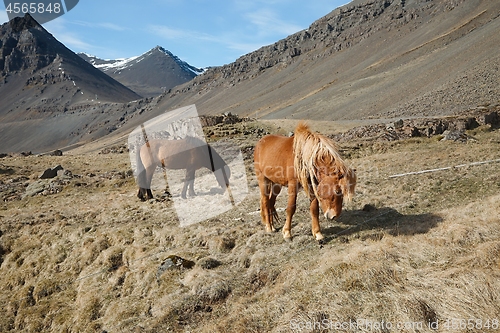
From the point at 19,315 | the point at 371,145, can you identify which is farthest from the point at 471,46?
the point at 19,315

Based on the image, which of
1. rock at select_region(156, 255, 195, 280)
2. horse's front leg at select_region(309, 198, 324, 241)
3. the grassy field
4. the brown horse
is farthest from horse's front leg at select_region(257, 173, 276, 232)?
rock at select_region(156, 255, 195, 280)

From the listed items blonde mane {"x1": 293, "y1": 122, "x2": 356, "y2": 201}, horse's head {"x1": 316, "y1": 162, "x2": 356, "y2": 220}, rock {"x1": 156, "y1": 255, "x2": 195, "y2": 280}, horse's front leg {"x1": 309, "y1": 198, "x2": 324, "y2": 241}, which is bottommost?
rock {"x1": 156, "y1": 255, "x2": 195, "y2": 280}

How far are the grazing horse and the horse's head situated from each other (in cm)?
655

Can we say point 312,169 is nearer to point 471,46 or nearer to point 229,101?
point 471,46

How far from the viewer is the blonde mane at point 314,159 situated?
634 cm

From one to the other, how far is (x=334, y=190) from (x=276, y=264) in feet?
6.51

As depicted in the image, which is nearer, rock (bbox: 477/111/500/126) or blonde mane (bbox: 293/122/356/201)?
blonde mane (bbox: 293/122/356/201)

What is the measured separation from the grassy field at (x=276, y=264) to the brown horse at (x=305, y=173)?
816mm

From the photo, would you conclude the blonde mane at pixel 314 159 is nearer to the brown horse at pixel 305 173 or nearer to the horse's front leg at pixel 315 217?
the brown horse at pixel 305 173

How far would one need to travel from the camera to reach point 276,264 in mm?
6883

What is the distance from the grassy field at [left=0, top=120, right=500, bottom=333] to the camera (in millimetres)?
4520

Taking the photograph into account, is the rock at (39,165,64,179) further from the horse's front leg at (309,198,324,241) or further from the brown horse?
the horse's front leg at (309,198,324,241)

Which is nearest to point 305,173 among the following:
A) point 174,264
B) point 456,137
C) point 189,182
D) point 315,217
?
point 315,217

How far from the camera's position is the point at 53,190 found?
19.7 metres
